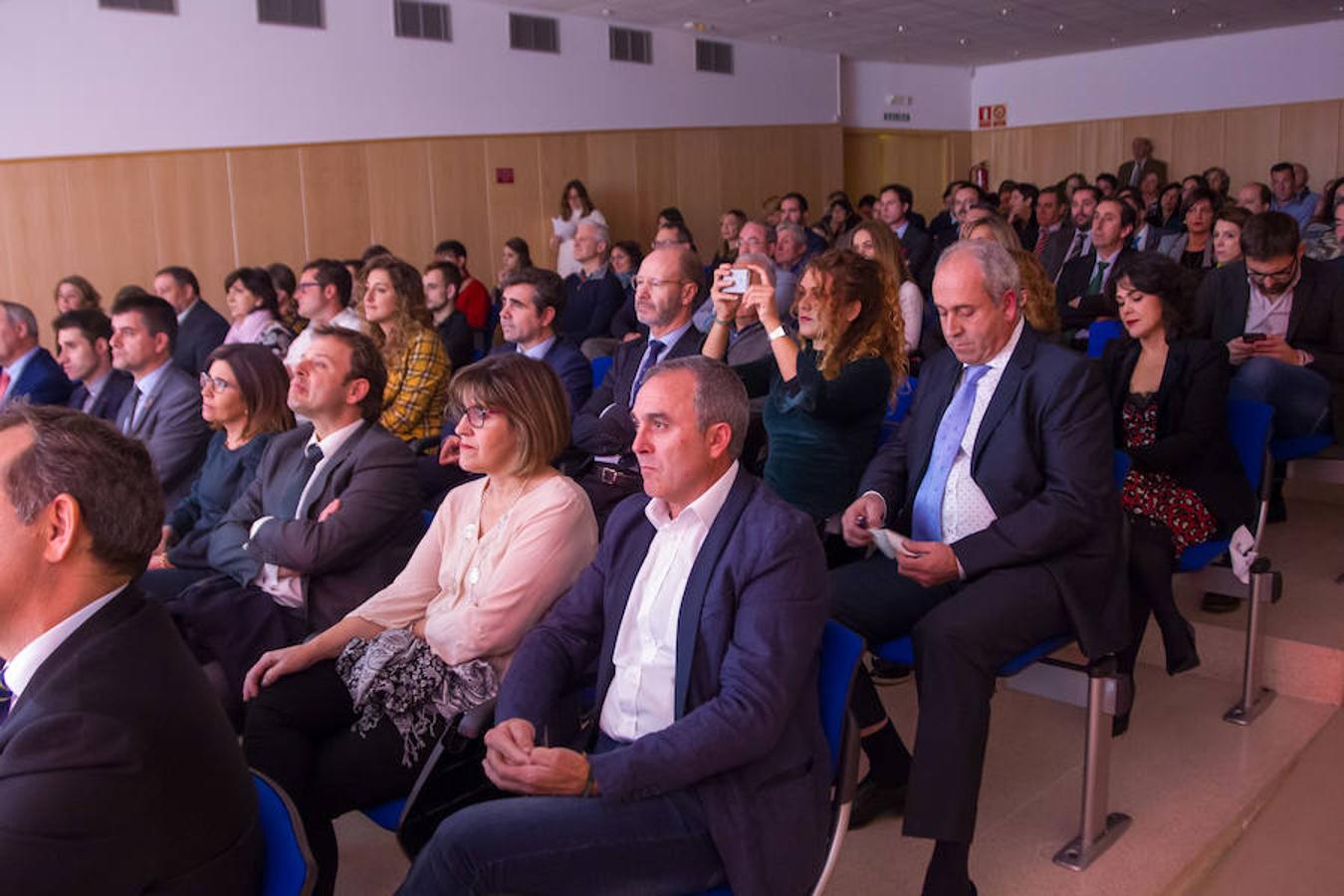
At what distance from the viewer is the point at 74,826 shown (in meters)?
1.18

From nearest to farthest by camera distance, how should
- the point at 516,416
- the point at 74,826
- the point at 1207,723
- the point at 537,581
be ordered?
1. the point at 74,826
2. the point at 537,581
3. the point at 516,416
4. the point at 1207,723

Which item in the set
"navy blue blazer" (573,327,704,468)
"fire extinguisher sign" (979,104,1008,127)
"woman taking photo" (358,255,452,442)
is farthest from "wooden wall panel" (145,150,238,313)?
"fire extinguisher sign" (979,104,1008,127)

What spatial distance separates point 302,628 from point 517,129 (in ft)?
28.7

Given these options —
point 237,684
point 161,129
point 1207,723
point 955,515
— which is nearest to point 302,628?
point 237,684

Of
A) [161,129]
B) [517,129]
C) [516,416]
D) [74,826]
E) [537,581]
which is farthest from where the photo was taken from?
[517,129]

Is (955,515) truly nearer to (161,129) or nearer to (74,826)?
(74,826)

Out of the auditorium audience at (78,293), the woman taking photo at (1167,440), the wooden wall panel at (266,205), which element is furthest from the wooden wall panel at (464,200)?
the woman taking photo at (1167,440)

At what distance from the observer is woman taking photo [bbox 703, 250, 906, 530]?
122 inches

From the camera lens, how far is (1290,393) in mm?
3887

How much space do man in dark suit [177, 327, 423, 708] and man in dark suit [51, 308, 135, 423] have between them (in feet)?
6.15

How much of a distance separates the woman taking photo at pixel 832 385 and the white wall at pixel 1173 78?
491 inches

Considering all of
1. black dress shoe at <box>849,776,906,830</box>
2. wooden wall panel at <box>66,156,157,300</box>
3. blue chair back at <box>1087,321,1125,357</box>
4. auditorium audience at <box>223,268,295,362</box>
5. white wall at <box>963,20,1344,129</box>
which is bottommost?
black dress shoe at <box>849,776,906,830</box>

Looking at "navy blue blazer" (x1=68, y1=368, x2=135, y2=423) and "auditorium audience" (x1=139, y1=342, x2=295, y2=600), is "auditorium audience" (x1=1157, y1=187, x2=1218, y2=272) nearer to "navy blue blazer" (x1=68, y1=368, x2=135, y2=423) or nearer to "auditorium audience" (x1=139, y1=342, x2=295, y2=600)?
"auditorium audience" (x1=139, y1=342, x2=295, y2=600)

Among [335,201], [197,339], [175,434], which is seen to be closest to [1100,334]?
[175,434]
